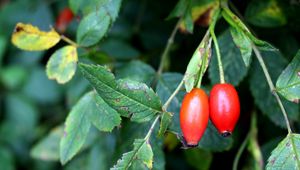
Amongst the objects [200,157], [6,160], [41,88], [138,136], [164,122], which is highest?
[164,122]

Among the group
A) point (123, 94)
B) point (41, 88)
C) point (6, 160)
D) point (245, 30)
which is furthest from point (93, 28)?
point (41, 88)

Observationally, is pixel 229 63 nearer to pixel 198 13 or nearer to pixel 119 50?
pixel 198 13

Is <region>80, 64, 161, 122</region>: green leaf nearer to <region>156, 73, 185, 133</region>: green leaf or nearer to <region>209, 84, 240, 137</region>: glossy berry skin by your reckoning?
<region>209, 84, 240, 137</region>: glossy berry skin

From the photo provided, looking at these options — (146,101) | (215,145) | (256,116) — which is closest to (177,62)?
(256,116)

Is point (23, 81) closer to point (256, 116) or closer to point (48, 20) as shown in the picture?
point (48, 20)

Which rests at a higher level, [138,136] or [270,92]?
[270,92]

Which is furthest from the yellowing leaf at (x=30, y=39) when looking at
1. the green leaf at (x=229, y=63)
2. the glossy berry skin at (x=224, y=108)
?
the glossy berry skin at (x=224, y=108)
